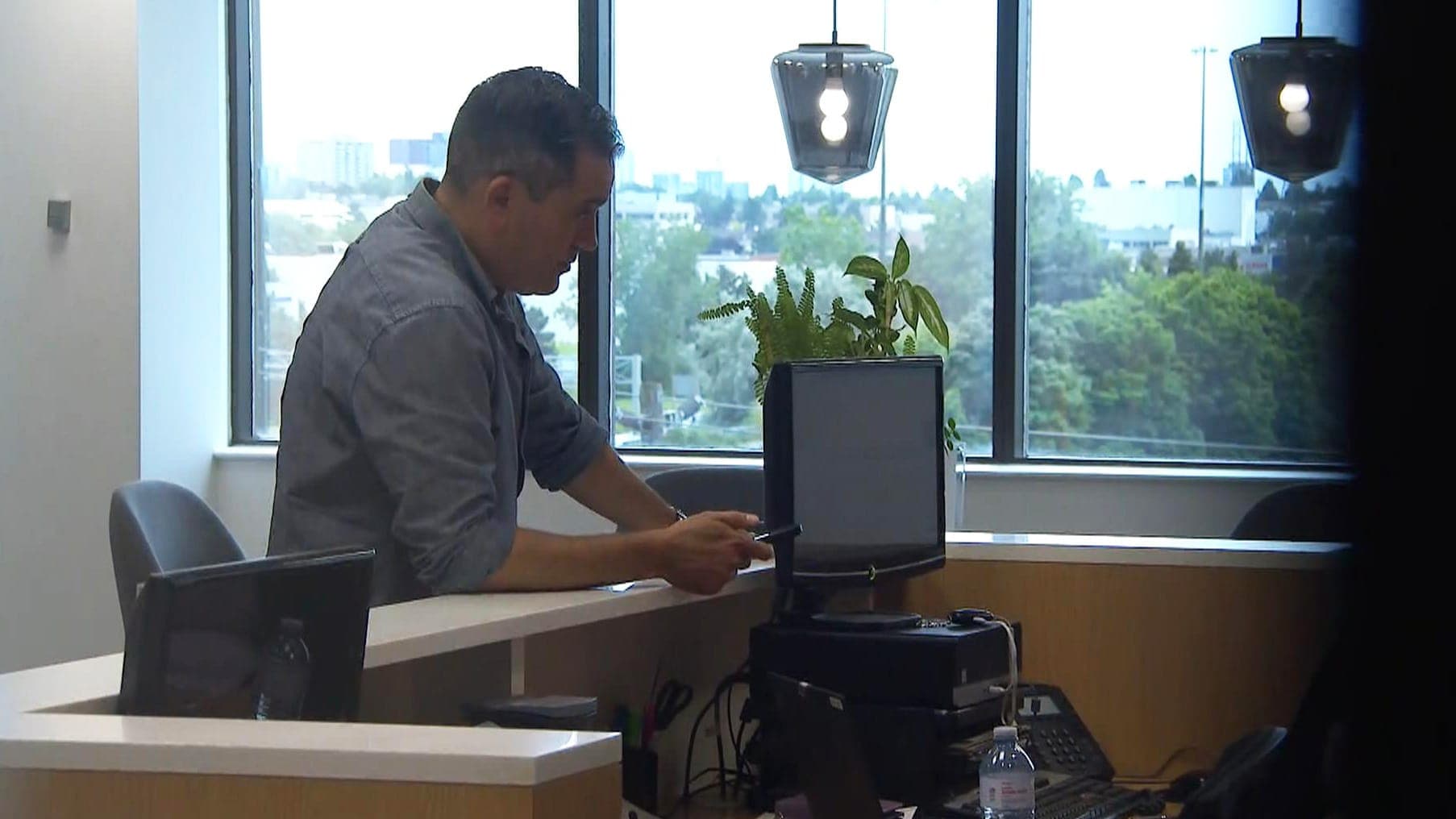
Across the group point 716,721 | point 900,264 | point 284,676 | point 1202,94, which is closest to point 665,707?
point 716,721

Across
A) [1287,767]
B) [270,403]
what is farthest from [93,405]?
[1287,767]

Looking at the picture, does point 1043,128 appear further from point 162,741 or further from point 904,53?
point 162,741

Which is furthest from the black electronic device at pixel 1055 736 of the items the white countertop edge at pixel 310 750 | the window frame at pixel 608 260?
the window frame at pixel 608 260

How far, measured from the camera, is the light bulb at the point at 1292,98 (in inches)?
120

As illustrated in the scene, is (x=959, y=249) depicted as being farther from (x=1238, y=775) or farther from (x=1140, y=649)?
(x=1238, y=775)

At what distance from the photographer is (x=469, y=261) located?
211 centimetres

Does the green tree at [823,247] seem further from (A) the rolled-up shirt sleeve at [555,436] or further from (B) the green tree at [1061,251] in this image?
(A) the rolled-up shirt sleeve at [555,436]

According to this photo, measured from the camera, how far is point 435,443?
1.91 metres

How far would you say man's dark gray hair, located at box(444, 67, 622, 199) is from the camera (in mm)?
2111

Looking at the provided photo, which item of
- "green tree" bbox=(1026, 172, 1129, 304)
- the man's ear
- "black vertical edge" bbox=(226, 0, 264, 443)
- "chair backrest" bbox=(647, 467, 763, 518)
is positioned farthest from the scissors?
"black vertical edge" bbox=(226, 0, 264, 443)

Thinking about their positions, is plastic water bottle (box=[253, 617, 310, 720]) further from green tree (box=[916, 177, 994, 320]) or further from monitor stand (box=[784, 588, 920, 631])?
green tree (box=[916, 177, 994, 320])

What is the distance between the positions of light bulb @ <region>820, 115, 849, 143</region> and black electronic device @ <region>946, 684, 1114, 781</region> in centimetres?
160

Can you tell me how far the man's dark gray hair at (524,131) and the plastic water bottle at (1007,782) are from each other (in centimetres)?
89

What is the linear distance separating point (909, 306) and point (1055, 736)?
4.07 ft
